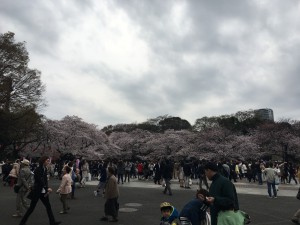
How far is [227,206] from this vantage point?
A: 4.11 meters

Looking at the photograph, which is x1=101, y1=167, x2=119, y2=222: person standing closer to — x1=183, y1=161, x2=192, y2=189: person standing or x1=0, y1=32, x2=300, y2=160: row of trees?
x1=183, y1=161, x2=192, y2=189: person standing

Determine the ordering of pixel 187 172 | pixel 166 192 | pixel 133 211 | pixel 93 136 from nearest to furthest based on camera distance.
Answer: pixel 133 211 < pixel 166 192 < pixel 187 172 < pixel 93 136

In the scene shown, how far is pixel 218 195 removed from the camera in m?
4.38

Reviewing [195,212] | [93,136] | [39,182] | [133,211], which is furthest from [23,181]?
[93,136]

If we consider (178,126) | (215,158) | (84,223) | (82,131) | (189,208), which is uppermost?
(178,126)

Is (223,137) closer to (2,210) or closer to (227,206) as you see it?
(2,210)

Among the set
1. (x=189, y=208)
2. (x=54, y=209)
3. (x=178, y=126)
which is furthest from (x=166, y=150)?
(x=189, y=208)

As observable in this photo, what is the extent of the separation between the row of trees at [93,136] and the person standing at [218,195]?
96.1 feet

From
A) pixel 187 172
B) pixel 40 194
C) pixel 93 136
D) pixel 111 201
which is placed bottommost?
pixel 111 201

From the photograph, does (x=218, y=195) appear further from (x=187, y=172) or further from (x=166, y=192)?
(x=187, y=172)

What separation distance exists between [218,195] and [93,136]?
4852 centimetres

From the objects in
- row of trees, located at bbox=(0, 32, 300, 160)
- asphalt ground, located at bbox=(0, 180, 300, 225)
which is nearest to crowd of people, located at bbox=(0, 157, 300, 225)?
asphalt ground, located at bbox=(0, 180, 300, 225)

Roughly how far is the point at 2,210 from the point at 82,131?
3863 centimetres

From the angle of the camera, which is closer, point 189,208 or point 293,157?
point 189,208
